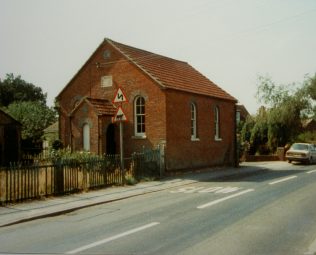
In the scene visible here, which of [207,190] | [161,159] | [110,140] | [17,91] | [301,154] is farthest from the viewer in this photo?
[17,91]

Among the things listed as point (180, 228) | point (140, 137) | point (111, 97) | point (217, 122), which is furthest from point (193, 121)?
point (180, 228)

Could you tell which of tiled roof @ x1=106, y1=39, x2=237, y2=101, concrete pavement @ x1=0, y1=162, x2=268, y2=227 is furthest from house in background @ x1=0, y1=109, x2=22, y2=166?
concrete pavement @ x1=0, y1=162, x2=268, y2=227

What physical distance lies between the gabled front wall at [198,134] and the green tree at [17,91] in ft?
162

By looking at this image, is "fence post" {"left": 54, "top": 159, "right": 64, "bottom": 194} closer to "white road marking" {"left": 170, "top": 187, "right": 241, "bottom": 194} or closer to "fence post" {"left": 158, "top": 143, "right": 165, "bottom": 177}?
"white road marking" {"left": 170, "top": 187, "right": 241, "bottom": 194}

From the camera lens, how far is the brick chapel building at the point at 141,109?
73.7ft

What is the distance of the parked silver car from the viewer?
3294 cm

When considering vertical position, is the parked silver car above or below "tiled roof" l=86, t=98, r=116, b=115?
below

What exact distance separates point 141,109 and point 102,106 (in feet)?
7.08

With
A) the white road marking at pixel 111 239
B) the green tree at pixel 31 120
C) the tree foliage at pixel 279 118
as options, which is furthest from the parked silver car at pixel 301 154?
the white road marking at pixel 111 239

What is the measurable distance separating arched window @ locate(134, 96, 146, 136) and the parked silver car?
15.3 meters

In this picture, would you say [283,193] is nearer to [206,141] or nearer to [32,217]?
[32,217]

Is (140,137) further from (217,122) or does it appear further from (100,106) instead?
(217,122)

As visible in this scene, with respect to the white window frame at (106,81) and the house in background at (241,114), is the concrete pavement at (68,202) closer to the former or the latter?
the white window frame at (106,81)

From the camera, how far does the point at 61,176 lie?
14148mm
